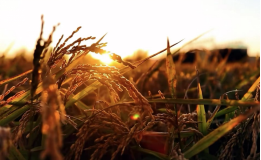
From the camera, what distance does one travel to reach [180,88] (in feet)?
13.3

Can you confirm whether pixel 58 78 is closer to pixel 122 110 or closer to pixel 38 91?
pixel 38 91

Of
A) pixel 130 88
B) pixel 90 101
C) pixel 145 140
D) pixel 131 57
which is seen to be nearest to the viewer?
pixel 130 88

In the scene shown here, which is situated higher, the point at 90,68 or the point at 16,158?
the point at 90,68

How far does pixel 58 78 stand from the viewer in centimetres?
138

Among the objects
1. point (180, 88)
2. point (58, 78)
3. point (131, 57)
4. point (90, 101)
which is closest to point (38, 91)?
point (58, 78)

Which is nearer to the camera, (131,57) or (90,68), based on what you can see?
(90,68)

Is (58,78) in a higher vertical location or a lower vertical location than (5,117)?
higher

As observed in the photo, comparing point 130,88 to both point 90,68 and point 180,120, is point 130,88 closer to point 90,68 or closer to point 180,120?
point 90,68

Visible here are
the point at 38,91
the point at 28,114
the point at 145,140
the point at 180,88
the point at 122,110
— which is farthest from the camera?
the point at 180,88

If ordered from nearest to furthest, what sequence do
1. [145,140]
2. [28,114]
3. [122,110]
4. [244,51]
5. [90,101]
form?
1. [28,114]
2. [145,140]
3. [122,110]
4. [90,101]
5. [244,51]

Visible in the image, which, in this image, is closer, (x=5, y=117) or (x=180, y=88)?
(x=5, y=117)

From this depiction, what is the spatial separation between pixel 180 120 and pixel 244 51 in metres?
10.1

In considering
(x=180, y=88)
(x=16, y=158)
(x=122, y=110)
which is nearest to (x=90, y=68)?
(x=16, y=158)

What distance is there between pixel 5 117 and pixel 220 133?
36.0 inches
